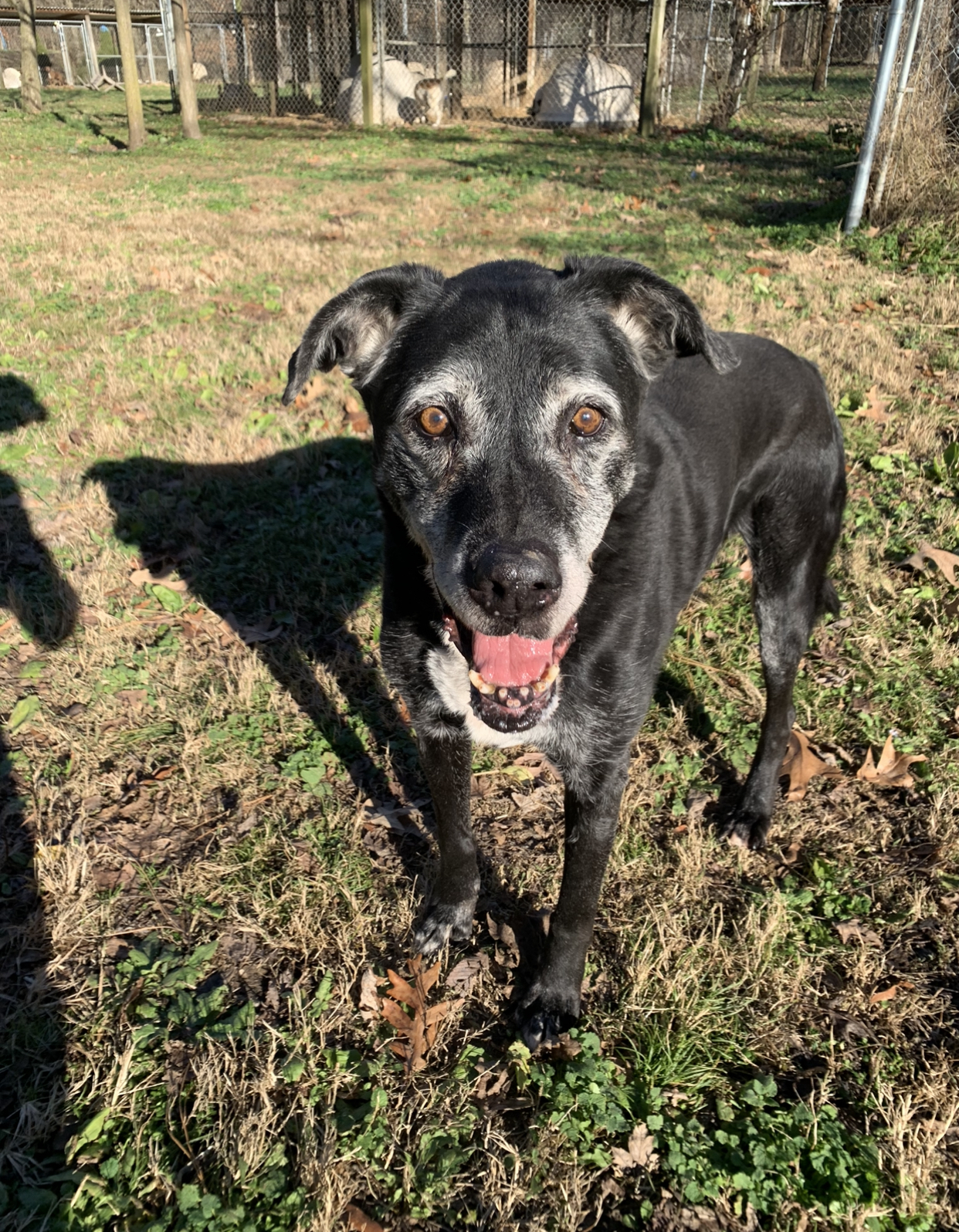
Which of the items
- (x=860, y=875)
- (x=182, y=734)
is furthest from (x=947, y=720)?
(x=182, y=734)

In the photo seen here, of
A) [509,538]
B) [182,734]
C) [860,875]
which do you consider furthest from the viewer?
[182,734]

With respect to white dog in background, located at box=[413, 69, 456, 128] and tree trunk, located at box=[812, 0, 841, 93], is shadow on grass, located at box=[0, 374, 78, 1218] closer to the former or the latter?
white dog in background, located at box=[413, 69, 456, 128]

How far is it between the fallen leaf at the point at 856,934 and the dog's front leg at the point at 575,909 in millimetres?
885

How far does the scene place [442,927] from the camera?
2.81 m

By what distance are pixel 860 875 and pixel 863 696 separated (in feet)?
3.54

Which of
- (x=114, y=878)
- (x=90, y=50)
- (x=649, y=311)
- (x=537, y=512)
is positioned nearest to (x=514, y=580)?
(x=537, y=512)

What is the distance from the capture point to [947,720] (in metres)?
3.64

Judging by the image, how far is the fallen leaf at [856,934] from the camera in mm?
2767

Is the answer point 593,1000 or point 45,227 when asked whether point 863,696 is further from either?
point 45,227

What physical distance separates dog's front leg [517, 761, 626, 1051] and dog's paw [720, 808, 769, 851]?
845 mm

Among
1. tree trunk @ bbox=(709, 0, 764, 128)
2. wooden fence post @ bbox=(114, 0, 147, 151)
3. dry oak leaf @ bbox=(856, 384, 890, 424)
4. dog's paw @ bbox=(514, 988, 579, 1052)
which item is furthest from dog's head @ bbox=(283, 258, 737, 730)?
tree trunk @ bbox=(709, 0, 764, 128)

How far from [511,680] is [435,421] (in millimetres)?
768

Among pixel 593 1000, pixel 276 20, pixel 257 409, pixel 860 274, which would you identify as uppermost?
pixel 276 20

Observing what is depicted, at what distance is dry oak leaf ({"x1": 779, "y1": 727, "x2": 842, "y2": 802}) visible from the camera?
3424 millimetres
